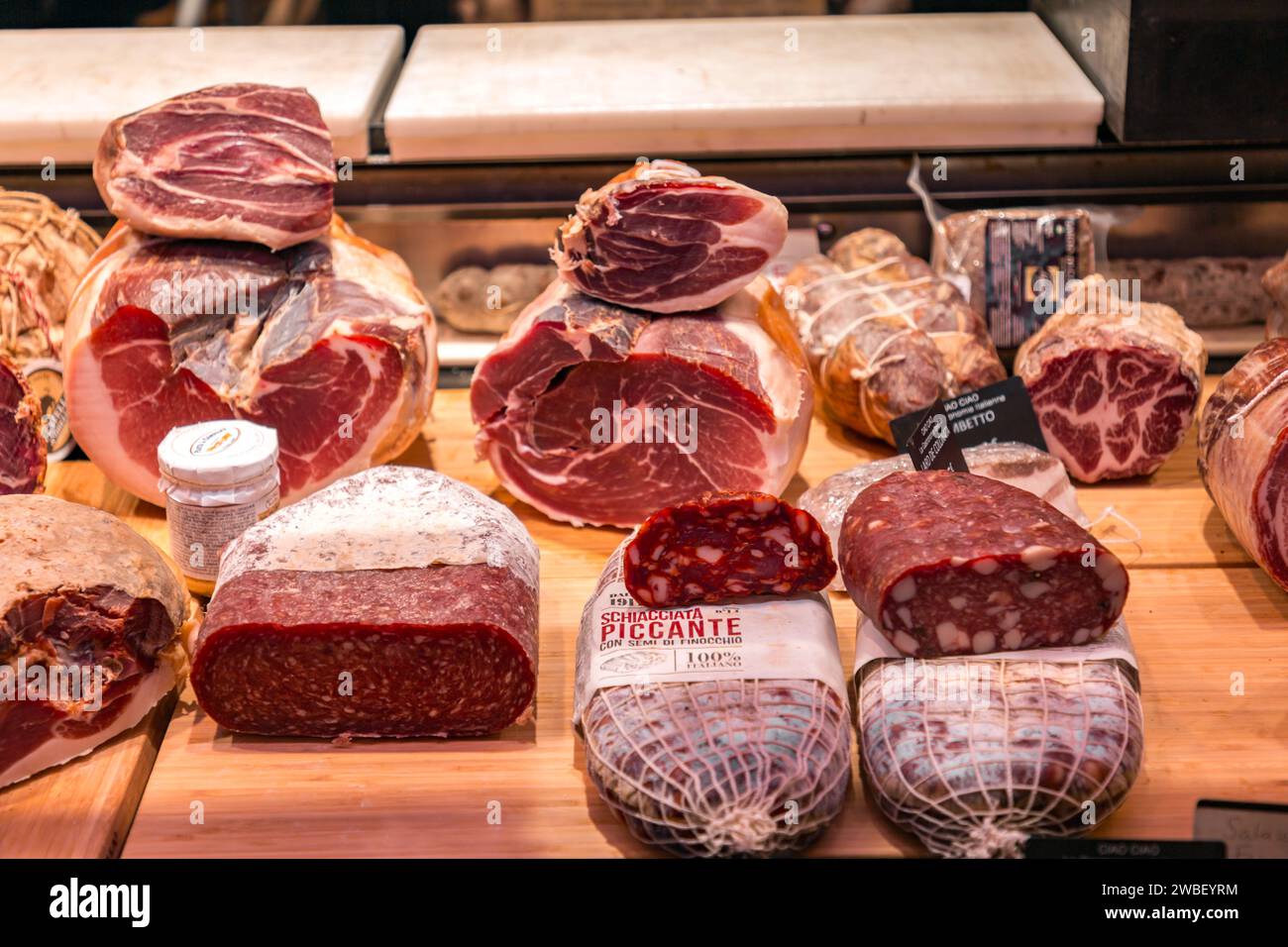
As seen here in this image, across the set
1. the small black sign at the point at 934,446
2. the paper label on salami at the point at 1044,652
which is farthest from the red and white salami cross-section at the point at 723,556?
the small black sign at the point at 934,446

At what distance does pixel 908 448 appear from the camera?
344cm

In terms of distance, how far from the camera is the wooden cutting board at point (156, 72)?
3.93 meters

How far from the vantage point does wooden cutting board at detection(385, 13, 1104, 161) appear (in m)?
3.94

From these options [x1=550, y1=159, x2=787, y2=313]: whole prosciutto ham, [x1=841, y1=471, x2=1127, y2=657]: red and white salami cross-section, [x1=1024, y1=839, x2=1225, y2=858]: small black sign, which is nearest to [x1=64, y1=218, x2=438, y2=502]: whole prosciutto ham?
[x1=550, y1=159, x2=787, y2=313]: whole prosciutto ham

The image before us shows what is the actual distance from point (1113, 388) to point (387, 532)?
1.88 metres

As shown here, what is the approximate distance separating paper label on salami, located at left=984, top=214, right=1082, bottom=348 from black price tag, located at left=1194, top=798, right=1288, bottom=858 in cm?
200

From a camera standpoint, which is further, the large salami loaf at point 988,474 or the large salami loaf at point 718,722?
the large salami loaf at point 988,474

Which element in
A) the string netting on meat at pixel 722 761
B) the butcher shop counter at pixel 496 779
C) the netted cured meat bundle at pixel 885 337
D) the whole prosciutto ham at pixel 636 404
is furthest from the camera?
the netted cured meat bundle at pixel 885 337

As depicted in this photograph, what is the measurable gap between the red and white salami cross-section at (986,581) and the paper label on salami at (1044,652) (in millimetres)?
15

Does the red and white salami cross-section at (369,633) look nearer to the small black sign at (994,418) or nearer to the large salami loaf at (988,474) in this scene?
the large salami loaf at (988,474)

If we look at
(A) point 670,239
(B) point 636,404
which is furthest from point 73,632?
(A) point 670,239

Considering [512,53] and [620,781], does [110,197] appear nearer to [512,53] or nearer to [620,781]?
[512,53]

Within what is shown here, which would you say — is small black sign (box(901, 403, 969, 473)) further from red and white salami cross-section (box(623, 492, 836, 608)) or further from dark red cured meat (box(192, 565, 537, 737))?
dark red cured meat (box(192, 565, 537, 737))

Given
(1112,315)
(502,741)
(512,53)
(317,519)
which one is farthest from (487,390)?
(1112,315)
